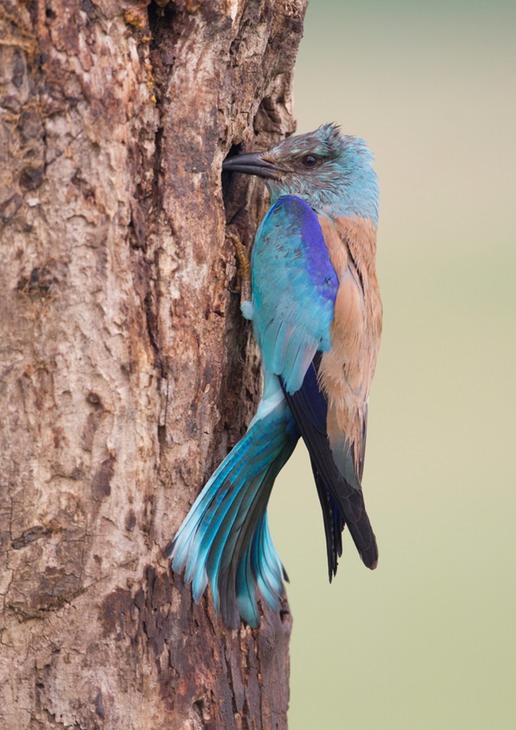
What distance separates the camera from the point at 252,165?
2609 mm

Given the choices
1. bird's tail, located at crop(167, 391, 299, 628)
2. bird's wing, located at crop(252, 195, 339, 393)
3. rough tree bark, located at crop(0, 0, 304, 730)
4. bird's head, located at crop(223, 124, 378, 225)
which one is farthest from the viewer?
bird's head, located at crop(223, 124, 378, 225)

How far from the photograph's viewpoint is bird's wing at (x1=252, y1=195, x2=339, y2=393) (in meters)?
2.47

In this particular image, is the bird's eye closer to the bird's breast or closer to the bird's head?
the bird's head

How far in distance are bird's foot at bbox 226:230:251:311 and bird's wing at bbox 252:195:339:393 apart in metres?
0.02

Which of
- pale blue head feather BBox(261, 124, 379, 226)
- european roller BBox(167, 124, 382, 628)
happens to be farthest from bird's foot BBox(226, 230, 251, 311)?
pale blue head feather BBox(261, 124, 379, 226)

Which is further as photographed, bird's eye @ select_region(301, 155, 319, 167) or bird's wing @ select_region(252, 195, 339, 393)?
bird's eye @ select_region(301, 155, 319, 167)

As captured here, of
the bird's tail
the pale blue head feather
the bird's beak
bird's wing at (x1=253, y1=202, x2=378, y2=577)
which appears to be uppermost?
the pale blue head feather

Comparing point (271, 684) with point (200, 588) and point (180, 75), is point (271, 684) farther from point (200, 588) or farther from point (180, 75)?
point (180, 75)

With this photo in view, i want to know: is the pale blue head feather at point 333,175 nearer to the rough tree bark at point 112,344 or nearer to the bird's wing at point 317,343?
the bird's wing at point 317,343

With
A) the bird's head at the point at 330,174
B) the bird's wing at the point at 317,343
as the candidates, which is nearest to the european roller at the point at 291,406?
the bird's wing at the point at 317,343

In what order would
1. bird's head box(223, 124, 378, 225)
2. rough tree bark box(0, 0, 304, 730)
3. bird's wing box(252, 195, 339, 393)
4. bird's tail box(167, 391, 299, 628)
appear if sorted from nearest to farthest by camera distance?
rough tree bark box(0, 0, 304, 730)
bird's tail box(167, 391, 299, 628)
bird's wing box(252, 195, 339, 393)
bird's head box(223, 124, 378, 225)

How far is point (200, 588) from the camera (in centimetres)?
235

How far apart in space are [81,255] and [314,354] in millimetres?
721

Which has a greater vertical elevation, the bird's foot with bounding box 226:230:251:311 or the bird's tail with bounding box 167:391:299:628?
the bird's foot with bounding box 226:230:251:311
